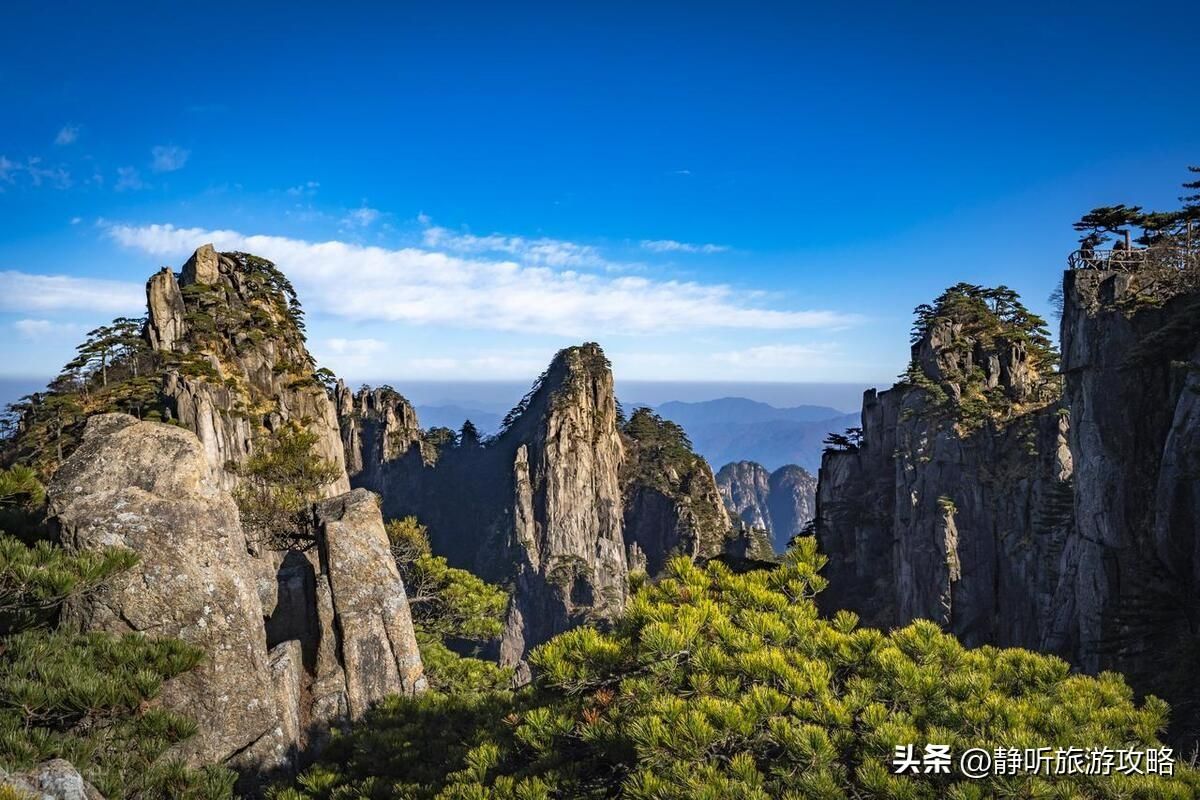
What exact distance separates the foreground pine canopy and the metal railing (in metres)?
26.1

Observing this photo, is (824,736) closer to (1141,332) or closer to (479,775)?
(479,775)

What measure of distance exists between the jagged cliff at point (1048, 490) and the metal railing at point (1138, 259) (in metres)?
1.04

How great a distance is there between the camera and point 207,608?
400 inches

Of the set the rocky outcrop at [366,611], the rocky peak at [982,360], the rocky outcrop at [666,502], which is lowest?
the rocky outcrop at [666,502]

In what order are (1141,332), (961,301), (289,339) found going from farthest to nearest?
(289,339)
(961,301)
(1141,332)

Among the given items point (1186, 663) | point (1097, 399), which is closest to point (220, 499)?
point (1186, 663)

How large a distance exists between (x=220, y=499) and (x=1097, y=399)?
Answer: 30.5 meters

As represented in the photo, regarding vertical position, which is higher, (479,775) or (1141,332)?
(1141,332)

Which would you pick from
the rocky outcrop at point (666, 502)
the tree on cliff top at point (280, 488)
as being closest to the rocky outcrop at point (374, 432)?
the rocky outcrop at point (666, 502)

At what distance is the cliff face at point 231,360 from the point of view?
34469mm

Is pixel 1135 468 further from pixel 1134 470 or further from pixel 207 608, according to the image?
pixel 207 608

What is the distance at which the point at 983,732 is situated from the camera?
6668 mm

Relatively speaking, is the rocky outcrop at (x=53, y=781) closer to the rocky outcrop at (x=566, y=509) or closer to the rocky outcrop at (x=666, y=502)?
the rocky outcrop at (x=566, y=509)

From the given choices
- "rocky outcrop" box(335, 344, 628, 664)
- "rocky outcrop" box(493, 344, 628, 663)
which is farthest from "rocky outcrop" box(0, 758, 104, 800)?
"rocky outcrop" box(493, 344, 628, 663)
